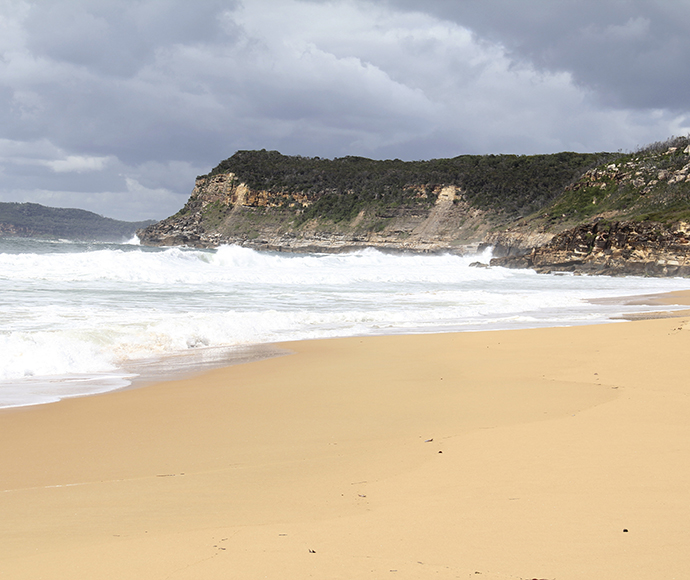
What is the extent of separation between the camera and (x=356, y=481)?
3145 millimetres

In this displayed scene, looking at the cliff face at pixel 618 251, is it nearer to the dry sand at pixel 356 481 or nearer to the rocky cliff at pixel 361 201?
the rocky cliff at pixel 361 201

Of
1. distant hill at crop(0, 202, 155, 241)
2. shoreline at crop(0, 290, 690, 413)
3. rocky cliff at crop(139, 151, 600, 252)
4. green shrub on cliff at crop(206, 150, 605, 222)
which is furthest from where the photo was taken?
distant hill at crop(0, 202, 155, 241)

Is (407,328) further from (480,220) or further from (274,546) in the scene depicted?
(480,220)

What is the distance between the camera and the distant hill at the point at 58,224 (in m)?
159

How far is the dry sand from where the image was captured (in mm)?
2203

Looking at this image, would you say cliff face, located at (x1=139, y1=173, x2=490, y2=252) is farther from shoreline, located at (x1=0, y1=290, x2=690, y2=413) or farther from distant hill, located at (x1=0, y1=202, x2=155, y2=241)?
shoreline, located at (x1=0, y1=290, x2=690, y2=413)

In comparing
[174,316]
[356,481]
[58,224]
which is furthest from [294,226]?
[58,224]

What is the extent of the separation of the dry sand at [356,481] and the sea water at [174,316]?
86.0 inches

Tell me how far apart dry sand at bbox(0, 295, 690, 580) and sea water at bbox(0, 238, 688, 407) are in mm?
2184

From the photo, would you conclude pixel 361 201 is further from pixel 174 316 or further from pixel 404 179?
pixel 174 316

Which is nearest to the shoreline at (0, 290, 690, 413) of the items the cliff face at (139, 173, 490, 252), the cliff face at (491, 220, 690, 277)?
the cliff face at (491, 220, 690, 277)

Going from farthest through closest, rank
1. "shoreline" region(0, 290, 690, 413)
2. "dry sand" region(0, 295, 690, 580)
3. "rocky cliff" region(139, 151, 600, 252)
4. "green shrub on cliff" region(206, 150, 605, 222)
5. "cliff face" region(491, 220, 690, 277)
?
1. "green shrub on cliff" region(206, 150, 605, 222)
2. "rocky cliff" region(139, 151, 600, 252)
3. "cliff face" region(491, 220, 690, 277)
4. "shoreline" region(0, 290, 690, 413)
5. "dry sand" region(0, 295, 690, 580)

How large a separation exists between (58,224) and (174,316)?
183 metres

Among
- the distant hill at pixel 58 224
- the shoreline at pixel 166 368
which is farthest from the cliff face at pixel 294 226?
the shoreline at pixel 166 368
